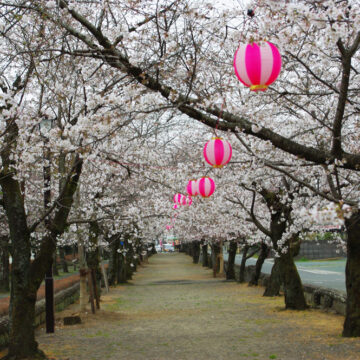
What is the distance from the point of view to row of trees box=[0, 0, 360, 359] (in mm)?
6145

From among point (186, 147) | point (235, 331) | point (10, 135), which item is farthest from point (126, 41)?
point (186, 147)

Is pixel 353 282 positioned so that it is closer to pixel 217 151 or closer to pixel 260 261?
pixel 217 151

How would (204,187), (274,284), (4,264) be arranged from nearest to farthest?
1. (204,187)
2. (274,284)
3. (4,264)

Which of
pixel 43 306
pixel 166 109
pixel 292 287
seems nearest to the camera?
pixel 166 109

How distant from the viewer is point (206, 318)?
15023mm

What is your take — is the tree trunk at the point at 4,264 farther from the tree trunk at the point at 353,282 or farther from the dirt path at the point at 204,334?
the tree trunk at the point at 353,282

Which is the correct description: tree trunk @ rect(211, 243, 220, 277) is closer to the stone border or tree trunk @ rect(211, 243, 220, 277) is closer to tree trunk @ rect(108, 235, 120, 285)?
tree trunk @ rect(108, 235, 120, 285)

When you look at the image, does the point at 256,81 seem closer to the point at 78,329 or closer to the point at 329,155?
the point at 329,155

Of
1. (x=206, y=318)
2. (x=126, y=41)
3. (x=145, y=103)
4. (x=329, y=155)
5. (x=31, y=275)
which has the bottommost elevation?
(x=206, y=318)

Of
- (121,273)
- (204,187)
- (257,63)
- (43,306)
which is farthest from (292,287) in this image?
(121,273)

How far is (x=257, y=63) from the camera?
198 inches

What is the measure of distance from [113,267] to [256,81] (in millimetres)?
25272

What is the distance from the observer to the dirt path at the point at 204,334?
9.83m

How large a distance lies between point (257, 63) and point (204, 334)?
876cm
